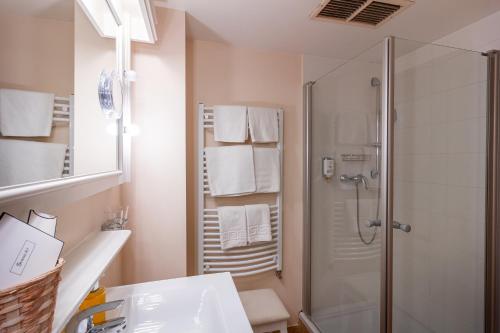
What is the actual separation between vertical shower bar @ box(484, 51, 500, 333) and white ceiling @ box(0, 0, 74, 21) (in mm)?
1940

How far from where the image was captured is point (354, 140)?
154 cm

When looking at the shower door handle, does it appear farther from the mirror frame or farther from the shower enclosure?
the mirror frame

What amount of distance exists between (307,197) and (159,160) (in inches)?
45.2

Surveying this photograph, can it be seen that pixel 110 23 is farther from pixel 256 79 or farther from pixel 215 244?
pixel 215 244

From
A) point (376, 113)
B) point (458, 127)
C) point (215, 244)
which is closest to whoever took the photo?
point (376, 113)

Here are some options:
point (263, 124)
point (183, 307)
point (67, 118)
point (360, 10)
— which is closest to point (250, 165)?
point (263, 124)

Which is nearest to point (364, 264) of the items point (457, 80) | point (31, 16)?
point (457, 80)

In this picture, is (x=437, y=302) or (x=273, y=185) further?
(x=273, y=185)

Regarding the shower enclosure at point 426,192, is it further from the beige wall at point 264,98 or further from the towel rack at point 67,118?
the towel rack at point 67,118

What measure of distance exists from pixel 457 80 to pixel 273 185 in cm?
125

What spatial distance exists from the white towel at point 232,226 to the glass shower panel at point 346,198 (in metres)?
Answer: 0.58

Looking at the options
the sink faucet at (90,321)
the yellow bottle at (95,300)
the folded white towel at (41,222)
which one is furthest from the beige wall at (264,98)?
the folded white towel at (41,222)

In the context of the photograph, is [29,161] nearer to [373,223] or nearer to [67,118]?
[67,118]

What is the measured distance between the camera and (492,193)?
1380 mm
